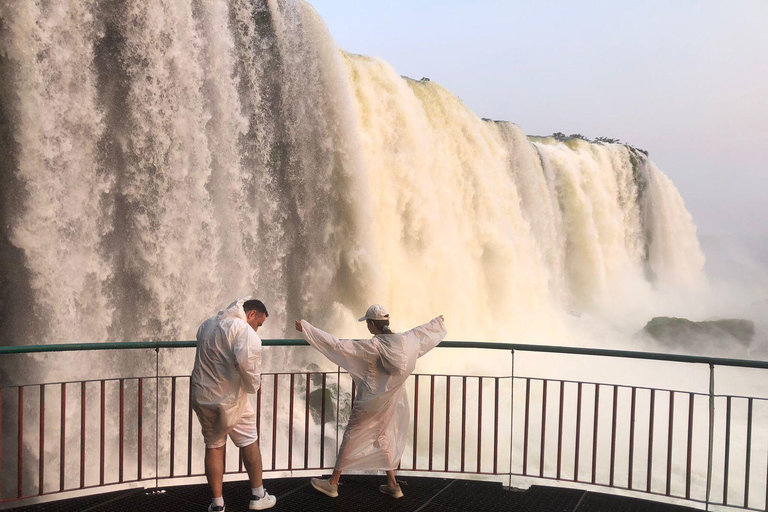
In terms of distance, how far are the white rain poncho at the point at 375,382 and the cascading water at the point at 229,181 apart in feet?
28.2

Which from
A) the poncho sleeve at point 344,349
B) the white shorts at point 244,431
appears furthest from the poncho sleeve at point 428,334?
the white shorts at point 244,431

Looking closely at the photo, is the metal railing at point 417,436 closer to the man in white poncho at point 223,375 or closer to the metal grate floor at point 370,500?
the metal grate floor at point 370,500

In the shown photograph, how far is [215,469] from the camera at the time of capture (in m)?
4.52

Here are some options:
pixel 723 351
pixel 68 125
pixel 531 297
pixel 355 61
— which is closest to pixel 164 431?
pixel 68 125

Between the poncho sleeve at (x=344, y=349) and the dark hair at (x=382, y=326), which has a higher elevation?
the dark hair at (x=382, y=326)

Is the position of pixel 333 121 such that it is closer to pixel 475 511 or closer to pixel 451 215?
pixel 451 215

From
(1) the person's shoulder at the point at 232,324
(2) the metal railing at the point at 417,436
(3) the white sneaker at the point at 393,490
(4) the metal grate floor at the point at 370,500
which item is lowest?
(2) the metal railing at the point at 417,436

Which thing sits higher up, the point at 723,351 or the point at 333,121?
the point at 333,121

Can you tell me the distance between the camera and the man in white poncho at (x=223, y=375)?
4.37 metres

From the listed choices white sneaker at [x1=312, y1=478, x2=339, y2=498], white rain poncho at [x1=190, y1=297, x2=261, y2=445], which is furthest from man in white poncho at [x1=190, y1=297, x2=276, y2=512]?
white sneaker at [x1=312, y1=478, x2=339, y2=498]

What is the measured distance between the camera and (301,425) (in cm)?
1430

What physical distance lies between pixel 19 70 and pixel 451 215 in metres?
11.3

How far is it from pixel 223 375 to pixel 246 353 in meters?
0.25

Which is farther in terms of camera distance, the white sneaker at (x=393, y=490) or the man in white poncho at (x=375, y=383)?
the white sneaker at (x=393, y=490)
